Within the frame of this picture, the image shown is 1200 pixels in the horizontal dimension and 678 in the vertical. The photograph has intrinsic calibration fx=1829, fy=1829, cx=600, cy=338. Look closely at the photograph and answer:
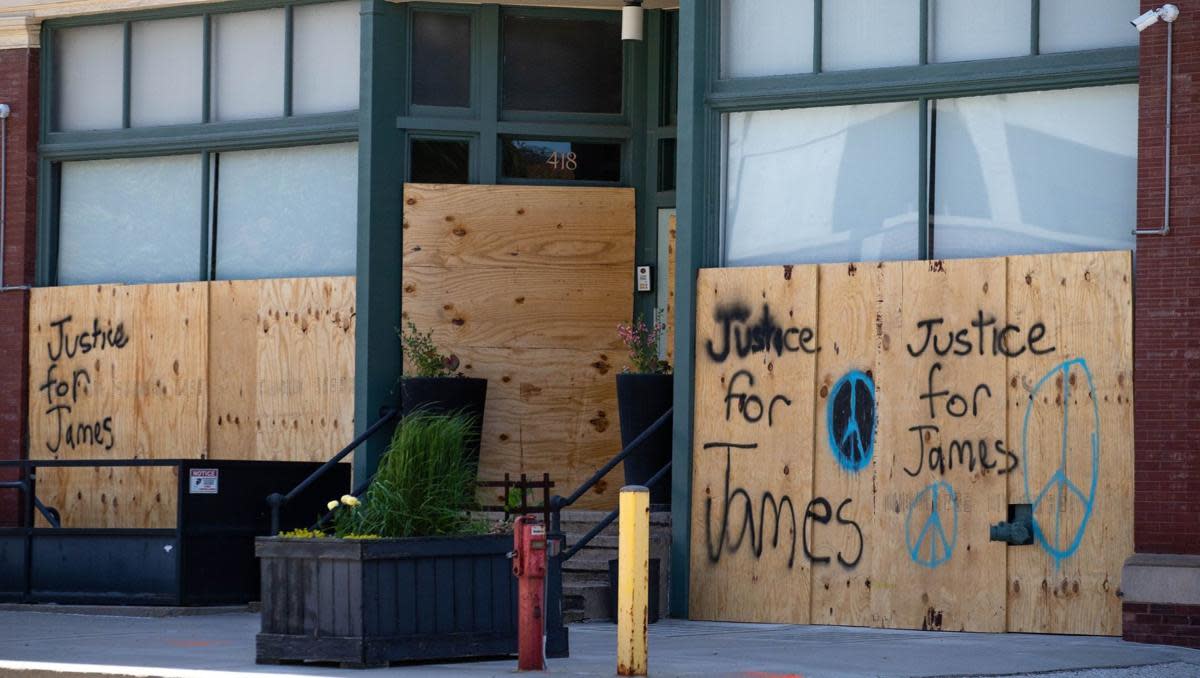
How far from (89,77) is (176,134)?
1353mm

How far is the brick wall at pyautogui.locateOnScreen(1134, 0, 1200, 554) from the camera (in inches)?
512

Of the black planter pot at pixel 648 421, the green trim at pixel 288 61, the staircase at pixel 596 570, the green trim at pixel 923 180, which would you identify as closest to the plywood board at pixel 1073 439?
the green trim at pixel 923 180

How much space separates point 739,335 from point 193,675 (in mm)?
5980

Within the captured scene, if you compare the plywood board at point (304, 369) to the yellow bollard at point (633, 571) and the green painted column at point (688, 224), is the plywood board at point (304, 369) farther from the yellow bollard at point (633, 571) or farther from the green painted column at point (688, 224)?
the yellow bollard at point (633, 571)

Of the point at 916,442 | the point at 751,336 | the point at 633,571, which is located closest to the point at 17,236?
the point at 751,336

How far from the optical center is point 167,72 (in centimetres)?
1831

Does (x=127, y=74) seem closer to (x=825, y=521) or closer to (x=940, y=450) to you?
(x=825, y=521)

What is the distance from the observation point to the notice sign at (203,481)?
15727mm

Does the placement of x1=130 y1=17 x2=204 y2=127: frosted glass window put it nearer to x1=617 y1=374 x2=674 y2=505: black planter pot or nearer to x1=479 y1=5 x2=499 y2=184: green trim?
x1=479 y1=5 x2=499 y2=184: green trim

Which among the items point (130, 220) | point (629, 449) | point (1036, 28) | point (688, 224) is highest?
point (1036, 28)

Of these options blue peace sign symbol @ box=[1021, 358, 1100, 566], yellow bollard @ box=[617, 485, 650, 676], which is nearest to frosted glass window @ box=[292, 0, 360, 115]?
blue peace sign symbol @ box=[1021, 358, 1100, 566]

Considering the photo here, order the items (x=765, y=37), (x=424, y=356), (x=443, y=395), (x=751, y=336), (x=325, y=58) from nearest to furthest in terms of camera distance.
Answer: (x=751, y=336), (x=765, y=37), (x=443, y=395), (x=424, y=356), (x=325, y=58)

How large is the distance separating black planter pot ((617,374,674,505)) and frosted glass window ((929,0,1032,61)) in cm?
364

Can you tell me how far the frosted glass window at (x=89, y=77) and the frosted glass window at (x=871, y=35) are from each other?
7.53 meters
